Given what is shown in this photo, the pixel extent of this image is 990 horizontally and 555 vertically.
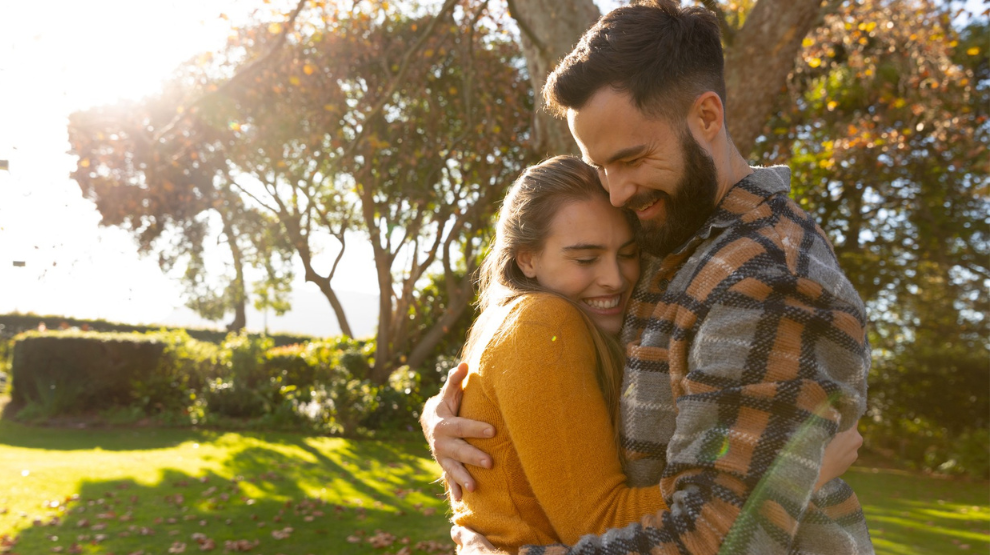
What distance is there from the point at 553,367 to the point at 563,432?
0.16 meters

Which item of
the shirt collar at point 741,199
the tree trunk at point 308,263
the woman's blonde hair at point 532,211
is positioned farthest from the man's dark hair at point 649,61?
the tree trunk at point 308,263

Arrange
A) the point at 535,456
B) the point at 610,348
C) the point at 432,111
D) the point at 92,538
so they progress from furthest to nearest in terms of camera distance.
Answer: the point at 432,111 < the point at 92,538 < the point at 610,348 < the point at 535,456

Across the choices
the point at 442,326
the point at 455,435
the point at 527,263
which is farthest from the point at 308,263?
the point at 455,435

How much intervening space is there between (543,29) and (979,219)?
40.9 feet

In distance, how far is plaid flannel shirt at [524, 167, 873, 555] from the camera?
4.81 ft

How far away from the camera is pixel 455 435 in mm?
2074

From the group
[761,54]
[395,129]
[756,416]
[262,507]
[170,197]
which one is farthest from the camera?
[170,197]

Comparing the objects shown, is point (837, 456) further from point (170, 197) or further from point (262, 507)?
point (170, 197)

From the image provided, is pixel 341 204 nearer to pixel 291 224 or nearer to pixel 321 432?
pixel 291 224

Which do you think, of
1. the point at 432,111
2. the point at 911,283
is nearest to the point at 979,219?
the point at 911,283

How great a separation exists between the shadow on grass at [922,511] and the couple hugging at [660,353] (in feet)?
20.7

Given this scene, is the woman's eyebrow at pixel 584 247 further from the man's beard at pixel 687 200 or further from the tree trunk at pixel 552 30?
the tree trunk at pixel 552 30

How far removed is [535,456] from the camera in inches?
70.4

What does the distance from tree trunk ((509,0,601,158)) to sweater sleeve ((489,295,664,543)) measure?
2544 millimetres
